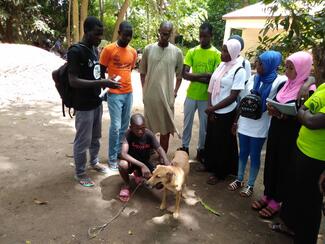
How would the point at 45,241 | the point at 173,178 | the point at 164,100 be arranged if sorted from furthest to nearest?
1. the point at 164,100
2. the point at 173,178
3. the point at 45,241

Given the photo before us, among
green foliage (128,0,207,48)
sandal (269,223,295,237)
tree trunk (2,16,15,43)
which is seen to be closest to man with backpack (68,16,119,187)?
sandal (269,223,295,237)

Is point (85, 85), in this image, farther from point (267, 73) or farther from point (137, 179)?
point (267, 73)

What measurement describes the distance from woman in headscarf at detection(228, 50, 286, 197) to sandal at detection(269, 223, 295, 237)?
62 centimetres

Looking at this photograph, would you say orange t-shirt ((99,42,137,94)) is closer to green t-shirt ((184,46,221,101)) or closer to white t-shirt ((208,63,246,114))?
green t-shirt ((184,46,221,101))

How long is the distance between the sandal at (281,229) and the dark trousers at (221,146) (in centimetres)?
108

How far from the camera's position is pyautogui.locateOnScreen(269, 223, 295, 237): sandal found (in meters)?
3.31

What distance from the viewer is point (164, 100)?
4.49m

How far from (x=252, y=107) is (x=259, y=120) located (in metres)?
0.21

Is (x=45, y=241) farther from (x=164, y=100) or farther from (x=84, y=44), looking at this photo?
(x=164, y=100)

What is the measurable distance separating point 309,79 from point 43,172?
Answer: 3.37 meters

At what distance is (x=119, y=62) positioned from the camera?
4.15m

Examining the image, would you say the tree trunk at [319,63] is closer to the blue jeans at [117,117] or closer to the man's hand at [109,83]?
the blue jeans at [117,117]

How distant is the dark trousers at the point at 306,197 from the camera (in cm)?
263

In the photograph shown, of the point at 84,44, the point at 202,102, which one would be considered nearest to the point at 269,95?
the point at 202,102
